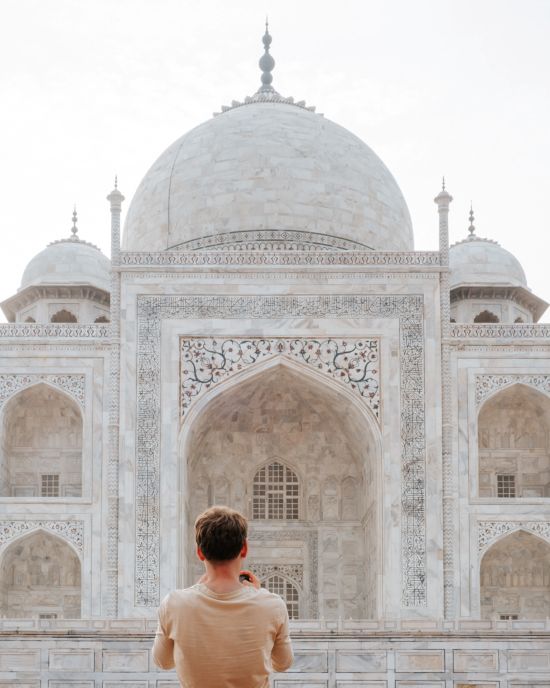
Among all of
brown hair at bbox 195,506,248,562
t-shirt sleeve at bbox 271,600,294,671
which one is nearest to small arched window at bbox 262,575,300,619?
t-shirt sleeve at bbox 271,600,294,671

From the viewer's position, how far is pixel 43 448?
810 inches

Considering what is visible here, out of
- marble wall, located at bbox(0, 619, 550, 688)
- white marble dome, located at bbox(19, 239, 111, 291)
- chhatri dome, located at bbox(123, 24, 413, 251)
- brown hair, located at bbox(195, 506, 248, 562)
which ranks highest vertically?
chhatri dome, located at bbox(123, 24, 413, 251)

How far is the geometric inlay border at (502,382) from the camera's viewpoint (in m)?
20.0

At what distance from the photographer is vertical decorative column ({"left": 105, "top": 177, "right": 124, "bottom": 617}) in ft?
62.7

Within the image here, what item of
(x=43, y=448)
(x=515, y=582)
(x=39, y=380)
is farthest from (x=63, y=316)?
(x=515, y=582)

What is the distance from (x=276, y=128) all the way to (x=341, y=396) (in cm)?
599

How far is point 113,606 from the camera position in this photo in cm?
1900

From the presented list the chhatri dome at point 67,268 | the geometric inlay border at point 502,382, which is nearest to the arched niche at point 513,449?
the geometric inlay border at point 502,382

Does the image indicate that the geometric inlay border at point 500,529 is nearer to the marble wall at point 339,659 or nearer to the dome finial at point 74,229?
the marble wall at point 339,659

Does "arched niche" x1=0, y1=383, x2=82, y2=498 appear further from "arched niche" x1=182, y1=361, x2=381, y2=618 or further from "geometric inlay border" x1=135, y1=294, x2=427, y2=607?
"arched niche" x1=182, y1=361, x2=381, y2=618

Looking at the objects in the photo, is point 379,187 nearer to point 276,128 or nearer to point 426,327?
point 276,128

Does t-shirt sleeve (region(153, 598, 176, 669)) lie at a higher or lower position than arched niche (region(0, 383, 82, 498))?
lower

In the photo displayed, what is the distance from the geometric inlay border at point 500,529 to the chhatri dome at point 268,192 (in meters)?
5.49

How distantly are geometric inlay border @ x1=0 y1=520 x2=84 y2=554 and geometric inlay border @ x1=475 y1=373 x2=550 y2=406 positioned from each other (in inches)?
238
